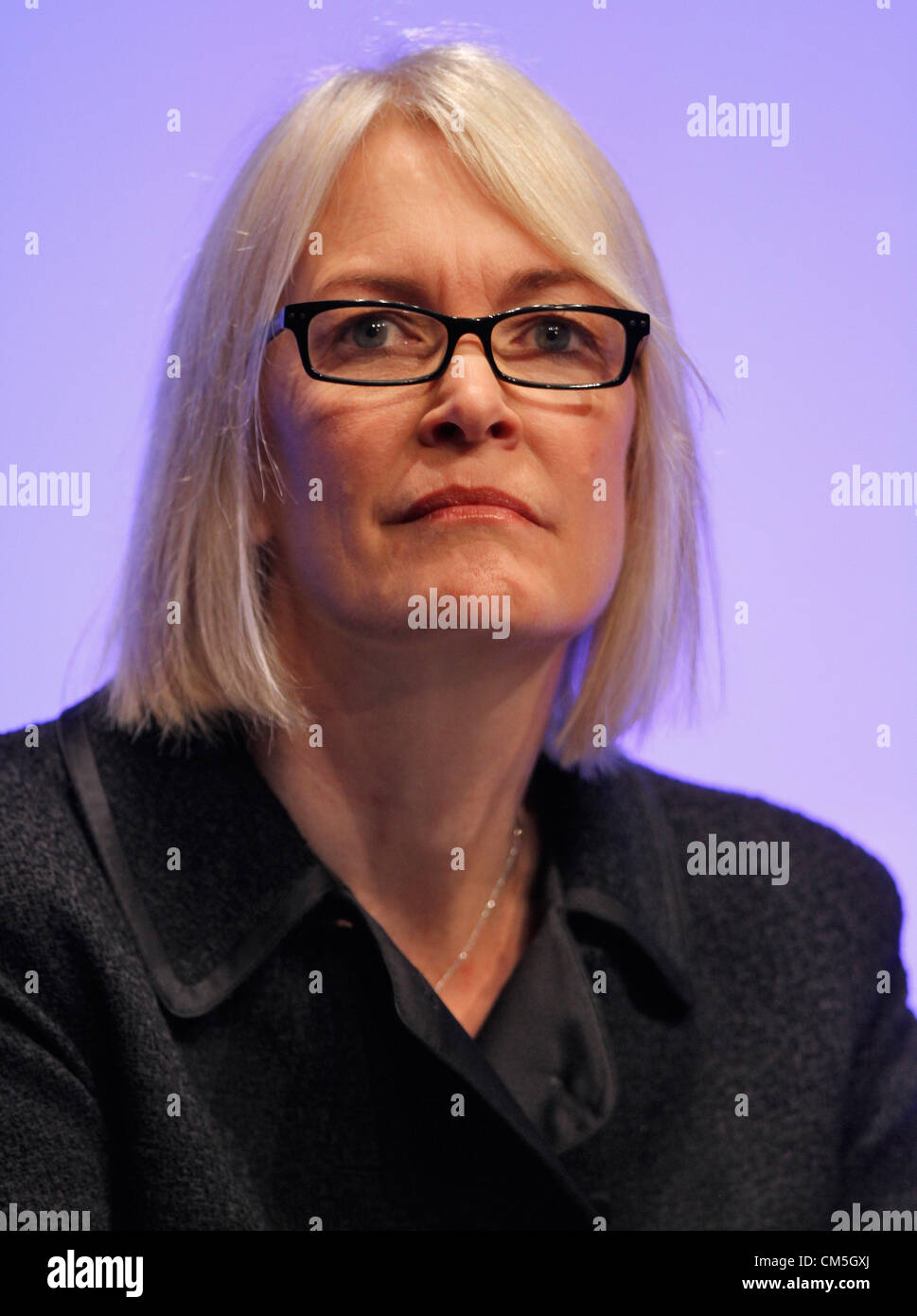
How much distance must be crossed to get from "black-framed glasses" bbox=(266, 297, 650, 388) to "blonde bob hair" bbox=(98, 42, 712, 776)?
4 cm

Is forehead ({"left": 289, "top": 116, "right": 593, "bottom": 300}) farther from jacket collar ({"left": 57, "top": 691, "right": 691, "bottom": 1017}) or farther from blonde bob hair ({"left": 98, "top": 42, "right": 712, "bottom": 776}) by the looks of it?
jacket collar ({"left": 57, "top": 691, "right": 691, "bottom": 1017})

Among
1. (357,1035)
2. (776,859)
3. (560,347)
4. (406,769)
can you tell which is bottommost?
(357,1035)

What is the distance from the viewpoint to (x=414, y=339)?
1.24 metres

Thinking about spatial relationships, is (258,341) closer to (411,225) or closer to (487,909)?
(411,225)

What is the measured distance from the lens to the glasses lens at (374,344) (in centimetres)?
124

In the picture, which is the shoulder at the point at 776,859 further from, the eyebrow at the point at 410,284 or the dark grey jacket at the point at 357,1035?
the eyebrow at the point at 410,284

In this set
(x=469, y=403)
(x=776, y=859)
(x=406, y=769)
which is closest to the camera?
(x=469, y=403)

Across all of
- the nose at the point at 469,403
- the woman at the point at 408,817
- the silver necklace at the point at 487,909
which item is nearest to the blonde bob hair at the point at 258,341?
the woman at the point at 408,817

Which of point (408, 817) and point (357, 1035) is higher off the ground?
point (408, 817)

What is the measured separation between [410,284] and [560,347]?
144mm

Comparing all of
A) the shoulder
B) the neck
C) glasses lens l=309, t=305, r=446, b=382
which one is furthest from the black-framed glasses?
the shoulder

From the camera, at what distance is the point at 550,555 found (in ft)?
4.11

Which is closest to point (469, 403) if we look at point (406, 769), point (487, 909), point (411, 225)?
point (411, 225)
